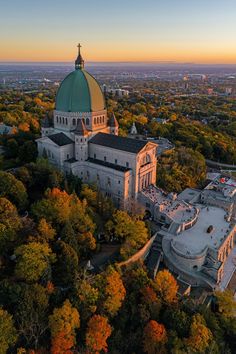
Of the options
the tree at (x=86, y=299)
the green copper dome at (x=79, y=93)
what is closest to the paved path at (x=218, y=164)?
the green copper dome at (x=79, y=93)

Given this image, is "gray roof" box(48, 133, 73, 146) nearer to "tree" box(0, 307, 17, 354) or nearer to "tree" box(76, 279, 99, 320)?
"tree" box(76, 279, 99, 320)

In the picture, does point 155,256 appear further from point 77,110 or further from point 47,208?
point 77,110

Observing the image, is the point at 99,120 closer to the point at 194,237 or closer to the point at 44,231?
the point at 194,237

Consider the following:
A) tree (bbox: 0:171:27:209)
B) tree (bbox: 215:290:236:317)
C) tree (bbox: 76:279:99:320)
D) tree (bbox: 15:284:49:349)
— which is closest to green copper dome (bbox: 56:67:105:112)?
tree (bbox: 0:171:27:209)

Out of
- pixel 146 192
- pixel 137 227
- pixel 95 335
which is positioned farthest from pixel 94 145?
pixel 95 335

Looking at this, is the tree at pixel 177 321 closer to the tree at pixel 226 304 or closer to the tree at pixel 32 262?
the tree at pixel 226 304

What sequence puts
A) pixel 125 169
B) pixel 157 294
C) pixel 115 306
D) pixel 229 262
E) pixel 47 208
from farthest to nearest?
pixel 125 169, pixel 229 262, pixel 47 208, pixel 157 294, pixel 115 306
